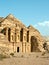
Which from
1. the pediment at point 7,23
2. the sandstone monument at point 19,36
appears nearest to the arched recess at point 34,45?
the sandstone monument at point 19,36

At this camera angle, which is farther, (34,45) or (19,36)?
(34,45)

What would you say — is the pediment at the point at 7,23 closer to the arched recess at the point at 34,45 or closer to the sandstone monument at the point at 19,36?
the sandstone monument at the point at 19,36

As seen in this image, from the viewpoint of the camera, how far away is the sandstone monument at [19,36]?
60.8 metres

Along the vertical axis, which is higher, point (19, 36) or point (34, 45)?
point (19, 36)

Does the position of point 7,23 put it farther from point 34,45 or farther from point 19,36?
point 34,45

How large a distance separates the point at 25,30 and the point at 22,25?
512 cm

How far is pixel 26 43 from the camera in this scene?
6419cm

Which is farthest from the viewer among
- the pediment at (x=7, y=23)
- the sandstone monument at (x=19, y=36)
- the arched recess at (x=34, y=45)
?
the arched recess at (x=34, y=45)

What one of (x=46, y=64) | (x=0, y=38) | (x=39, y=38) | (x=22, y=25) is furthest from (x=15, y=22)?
(x=46, y=64)

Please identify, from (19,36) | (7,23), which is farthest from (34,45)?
(7,23)

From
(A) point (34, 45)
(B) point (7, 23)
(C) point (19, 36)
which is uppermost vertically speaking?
(B) point (7, 23)

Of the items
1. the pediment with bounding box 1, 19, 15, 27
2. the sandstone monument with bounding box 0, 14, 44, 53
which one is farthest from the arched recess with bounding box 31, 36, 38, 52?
the pediment with bounding box 1, 19, 15, 27

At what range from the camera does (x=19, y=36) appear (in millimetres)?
63031

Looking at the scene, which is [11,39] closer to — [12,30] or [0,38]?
[12,30]
